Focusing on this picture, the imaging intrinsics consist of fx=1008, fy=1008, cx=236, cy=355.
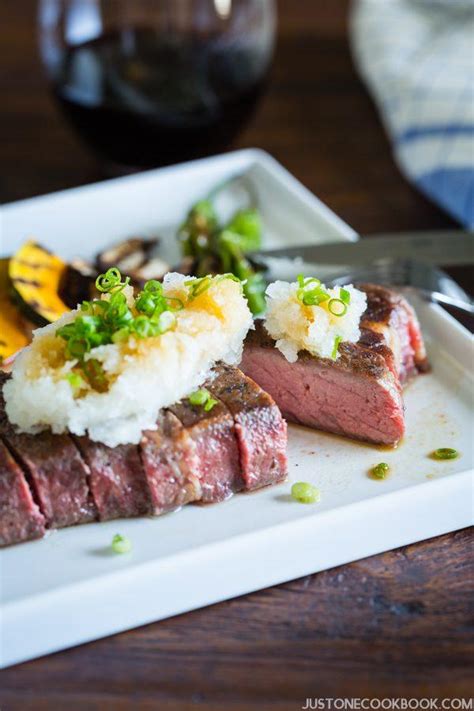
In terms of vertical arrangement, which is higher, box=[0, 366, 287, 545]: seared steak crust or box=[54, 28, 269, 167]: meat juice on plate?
box=[54, 28, 269, 167]: meat juice on plate

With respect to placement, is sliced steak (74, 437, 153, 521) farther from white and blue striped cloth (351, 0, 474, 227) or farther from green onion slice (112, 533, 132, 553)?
white and blue striped cloth (351, 0, 474, 227)

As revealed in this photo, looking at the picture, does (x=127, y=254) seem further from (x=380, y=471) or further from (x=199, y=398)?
(x=380, y=471)

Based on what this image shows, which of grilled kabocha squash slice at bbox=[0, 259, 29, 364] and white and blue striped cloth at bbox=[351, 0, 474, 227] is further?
white and blue striped cloth at bbox=[351, 0, 474, 227]

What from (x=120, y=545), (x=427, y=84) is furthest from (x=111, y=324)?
(x=427, y=84)

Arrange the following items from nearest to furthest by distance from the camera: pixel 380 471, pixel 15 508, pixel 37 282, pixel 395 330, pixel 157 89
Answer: pixel 15 508 → pixel 380 471 → pixel 395 330 → pixel 37 282 → pixel 157 89

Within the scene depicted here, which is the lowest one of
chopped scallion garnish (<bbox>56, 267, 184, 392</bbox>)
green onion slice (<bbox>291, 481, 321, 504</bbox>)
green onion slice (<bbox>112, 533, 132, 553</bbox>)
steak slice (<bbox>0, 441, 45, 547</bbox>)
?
green onion slice (<bbox>291, 481, 321, 504</bbox>)

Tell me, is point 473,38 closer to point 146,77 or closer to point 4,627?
point 146,77

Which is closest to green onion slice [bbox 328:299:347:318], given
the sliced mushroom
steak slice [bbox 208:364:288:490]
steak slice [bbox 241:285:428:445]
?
steak slice [bbox 241:285:428:445]
